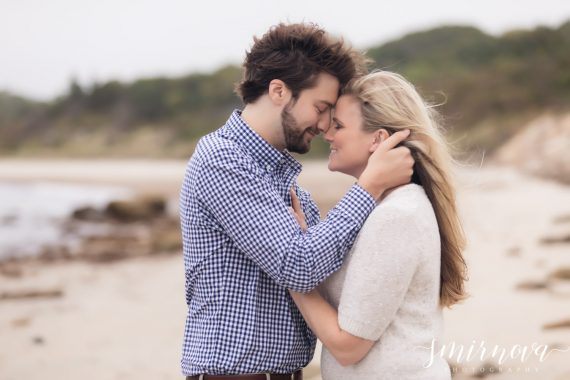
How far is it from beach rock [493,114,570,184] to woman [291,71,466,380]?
14.3 meters

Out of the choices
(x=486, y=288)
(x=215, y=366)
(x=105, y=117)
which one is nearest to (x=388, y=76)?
(x=215, y=366)

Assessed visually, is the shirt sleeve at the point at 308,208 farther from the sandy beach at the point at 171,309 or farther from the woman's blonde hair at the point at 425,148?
the sandy beach at the point at 171,309

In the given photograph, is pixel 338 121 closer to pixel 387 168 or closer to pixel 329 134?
pixel 329 134

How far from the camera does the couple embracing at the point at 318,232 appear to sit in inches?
94.3

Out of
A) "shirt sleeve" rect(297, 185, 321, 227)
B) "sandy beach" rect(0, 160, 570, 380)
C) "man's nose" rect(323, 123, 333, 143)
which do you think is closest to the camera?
"man's nose" rect(323, 123, 333, 143)

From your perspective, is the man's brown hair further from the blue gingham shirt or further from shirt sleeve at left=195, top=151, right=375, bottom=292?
shirt sleeve at left=195, top=151, right=375, bottom=292

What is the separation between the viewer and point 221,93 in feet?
180

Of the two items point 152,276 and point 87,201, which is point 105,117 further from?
point 152,276

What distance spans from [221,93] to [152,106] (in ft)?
19.2

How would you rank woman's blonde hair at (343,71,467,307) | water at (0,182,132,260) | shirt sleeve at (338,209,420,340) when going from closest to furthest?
shirt sleeve at (338,209,420,340)
woman's blonde hair at (343,71,467,307)
water at (0,182,132,260)

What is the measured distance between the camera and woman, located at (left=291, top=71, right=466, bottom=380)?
237 cm

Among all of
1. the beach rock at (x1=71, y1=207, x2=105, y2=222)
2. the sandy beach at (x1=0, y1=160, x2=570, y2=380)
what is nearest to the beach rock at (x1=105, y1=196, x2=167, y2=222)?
the beach rock at (x1=71, y1=207, x2=105, y2=222)

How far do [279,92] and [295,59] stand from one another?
0.14 meters

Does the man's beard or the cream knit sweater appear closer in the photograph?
the cream knit sweater
